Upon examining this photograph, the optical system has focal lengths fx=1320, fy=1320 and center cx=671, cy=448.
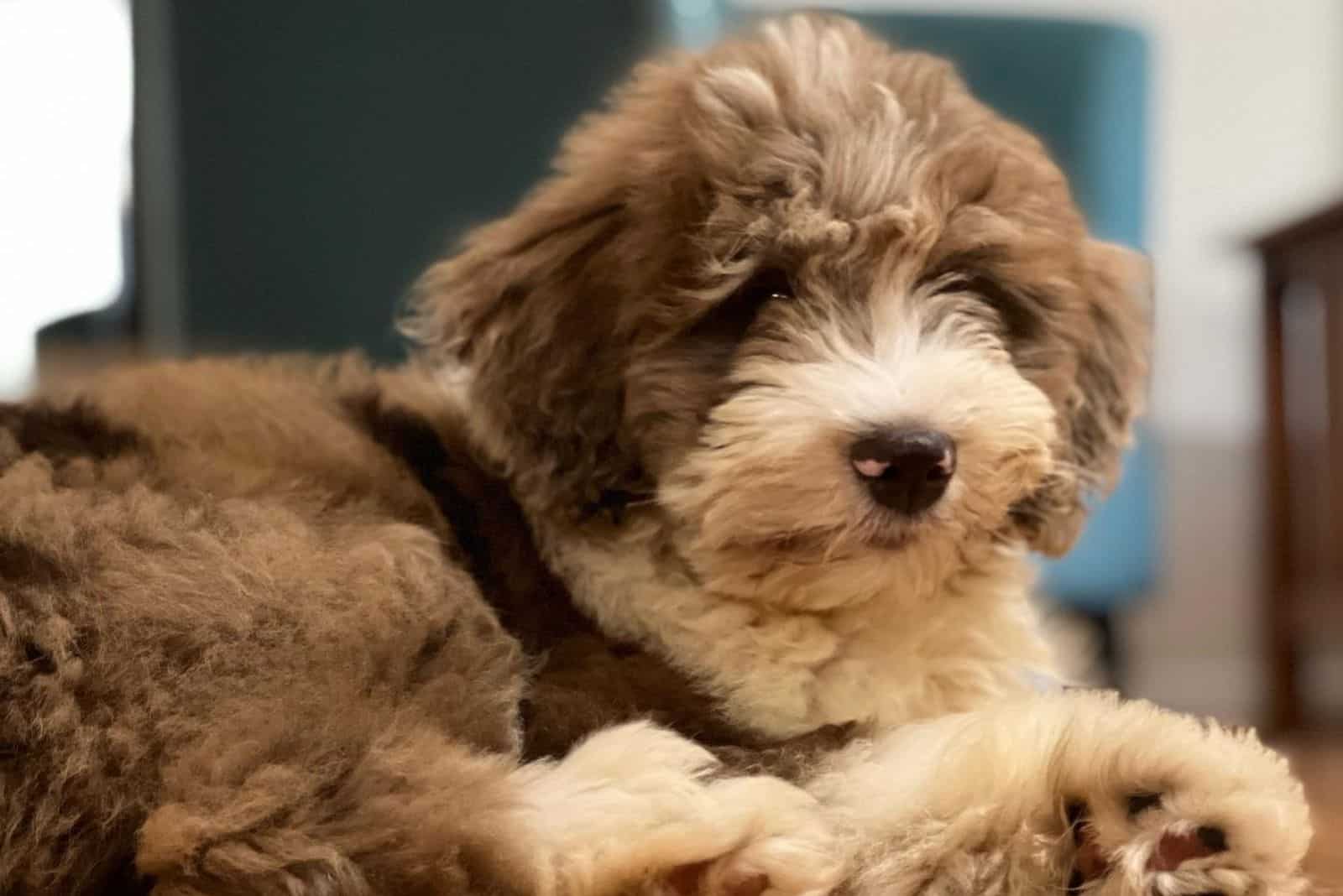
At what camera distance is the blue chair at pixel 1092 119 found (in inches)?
147

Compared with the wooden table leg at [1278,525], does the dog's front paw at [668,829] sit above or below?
above

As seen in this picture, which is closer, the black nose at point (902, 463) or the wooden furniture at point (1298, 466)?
the black nose at point (902, 463)

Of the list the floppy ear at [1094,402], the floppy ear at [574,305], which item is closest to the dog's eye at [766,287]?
the floppy ear at [574,305]

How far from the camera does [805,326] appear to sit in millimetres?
1573

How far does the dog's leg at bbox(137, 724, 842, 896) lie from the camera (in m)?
1.05

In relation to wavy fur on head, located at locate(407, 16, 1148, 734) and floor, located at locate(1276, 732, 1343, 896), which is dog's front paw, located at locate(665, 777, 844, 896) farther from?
floor, located at locate(1276, 732, 1343, 896)

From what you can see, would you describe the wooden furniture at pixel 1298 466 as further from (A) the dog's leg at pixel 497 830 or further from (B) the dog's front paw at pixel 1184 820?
(A) the dog's leg at pixel 497 830

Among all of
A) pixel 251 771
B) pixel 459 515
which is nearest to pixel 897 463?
pixel 459 515

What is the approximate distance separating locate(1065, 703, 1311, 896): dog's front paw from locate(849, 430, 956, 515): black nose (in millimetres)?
330

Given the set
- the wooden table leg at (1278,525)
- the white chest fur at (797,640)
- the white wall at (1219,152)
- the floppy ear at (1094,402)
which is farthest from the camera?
the white wall at (1219,152)

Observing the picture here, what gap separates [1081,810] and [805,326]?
0.64 m

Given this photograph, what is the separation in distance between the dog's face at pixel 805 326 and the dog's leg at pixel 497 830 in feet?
1.10

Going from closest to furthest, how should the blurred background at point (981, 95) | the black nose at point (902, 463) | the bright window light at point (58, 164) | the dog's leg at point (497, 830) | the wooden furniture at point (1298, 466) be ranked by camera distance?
the dog's leg at point (497, 830) → the black nose at point (902, 463) → the blurred background at point (981, 95) → the bright window light at point (58, 164) → the wooden furniture at point (1298, 466)

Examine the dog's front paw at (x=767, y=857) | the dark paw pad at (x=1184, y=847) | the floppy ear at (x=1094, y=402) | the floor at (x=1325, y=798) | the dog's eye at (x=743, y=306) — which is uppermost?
the dog's eye at (x=743, y=306)
